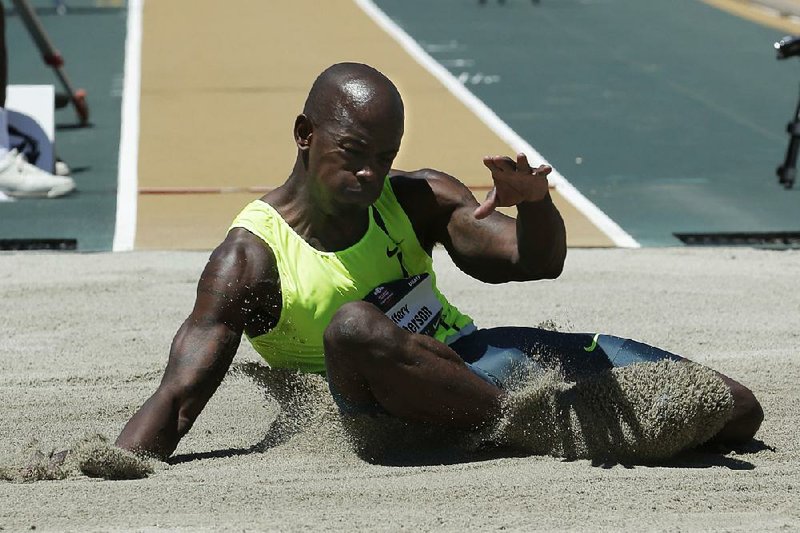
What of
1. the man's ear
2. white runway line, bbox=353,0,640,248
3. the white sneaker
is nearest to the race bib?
the man's ear

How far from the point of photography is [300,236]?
462 cm

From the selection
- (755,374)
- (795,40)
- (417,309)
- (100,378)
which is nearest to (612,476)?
(417,309)

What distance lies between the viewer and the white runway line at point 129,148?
864 cm

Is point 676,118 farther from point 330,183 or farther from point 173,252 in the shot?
point 330,183

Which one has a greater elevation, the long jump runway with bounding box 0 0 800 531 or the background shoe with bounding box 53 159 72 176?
the long jump runway with bounding box 0 0 800 531

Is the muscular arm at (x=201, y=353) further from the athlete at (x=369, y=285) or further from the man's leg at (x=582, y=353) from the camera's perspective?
the man's leg at (x=582, y=353)

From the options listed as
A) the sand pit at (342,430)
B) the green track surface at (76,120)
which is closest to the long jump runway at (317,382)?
the sand pit at (342,430)

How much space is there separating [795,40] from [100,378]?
17.1ft

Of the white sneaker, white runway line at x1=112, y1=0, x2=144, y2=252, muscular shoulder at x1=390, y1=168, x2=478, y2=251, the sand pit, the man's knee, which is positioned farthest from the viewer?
the white sneaker

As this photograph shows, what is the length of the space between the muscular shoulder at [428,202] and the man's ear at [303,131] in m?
0.42

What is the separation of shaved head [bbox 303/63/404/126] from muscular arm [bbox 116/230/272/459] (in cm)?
49

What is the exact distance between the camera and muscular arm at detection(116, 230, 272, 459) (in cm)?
437

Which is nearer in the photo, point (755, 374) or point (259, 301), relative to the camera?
point (259, 301)

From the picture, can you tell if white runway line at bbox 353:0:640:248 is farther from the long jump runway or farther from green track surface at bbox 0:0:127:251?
green track surface at bbox 0:0:127:251
